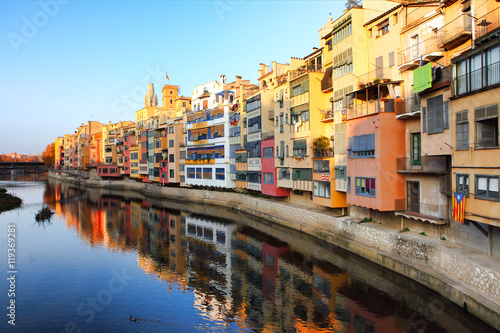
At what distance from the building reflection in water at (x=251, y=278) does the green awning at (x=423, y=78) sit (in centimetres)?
1254

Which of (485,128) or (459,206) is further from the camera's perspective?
(459,206)

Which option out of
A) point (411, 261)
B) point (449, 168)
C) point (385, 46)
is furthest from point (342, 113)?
point (411, 261)

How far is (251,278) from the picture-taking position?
2416 centimetres

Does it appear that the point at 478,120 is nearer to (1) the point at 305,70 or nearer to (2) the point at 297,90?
(2) the point at 297,90

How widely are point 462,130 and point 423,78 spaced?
176 inches

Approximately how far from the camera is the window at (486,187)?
51.2 ft

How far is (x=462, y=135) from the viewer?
17.8 m

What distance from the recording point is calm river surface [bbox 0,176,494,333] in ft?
56.7

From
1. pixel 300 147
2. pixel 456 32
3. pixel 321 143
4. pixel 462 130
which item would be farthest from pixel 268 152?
pixel 462 130

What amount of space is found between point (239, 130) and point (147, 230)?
21.2 meters

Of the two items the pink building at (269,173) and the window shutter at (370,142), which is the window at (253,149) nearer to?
the pink building at (269,173)

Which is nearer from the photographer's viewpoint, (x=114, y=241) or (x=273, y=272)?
(x=273, y=272)

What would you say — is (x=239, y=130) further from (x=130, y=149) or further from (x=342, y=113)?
(x=130, y=149)

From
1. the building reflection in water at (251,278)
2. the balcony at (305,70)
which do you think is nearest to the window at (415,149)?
the building reflection in water at (251,278)
